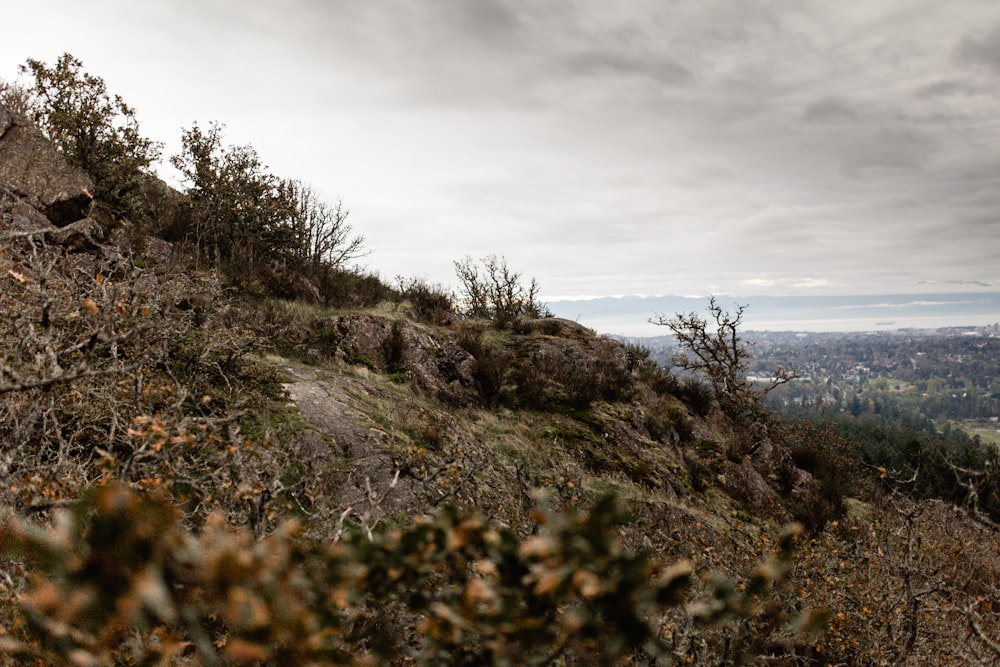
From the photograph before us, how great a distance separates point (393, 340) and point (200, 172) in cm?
893

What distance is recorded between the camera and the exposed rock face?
11.0m

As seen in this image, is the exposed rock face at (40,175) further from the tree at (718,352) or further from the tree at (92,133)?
the tree at (718,352)

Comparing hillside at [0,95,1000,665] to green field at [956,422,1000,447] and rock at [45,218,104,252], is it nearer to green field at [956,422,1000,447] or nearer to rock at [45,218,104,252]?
rock at [45,218,104,252]

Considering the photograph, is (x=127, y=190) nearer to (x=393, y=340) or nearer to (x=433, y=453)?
(x=393, y=340)

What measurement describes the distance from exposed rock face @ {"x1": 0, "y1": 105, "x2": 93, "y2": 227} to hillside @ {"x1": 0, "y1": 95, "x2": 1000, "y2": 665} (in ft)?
0.20

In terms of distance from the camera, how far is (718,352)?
75.9 feet

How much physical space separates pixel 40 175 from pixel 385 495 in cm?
1419

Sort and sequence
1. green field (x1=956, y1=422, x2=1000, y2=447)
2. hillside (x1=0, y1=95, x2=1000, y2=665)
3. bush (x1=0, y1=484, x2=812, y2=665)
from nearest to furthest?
bush (x1=0, y1=484, x2=812, y2=665) → hillside (x1=0, y1=95, x2=1000, y2=665) → green field (x1=956, y1=422, x2=1000, y2=447)

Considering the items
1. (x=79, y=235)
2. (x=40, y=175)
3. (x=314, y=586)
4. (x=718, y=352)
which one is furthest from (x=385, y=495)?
(x=718, y=352)

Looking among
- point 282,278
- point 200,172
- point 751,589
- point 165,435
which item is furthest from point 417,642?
point 200,172

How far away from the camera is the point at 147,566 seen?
115 centimetres

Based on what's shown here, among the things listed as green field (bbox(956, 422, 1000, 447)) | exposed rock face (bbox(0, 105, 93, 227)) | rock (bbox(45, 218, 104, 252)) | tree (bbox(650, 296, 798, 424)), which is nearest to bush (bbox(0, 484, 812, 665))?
rock (bbox(45, 218, 104, 252))

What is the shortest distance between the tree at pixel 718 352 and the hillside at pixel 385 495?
260 cm

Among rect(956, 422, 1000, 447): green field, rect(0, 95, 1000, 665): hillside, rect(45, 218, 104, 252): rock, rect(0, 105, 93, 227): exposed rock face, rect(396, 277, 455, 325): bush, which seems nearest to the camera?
rect(0, 95, 1000, 665): hillside
